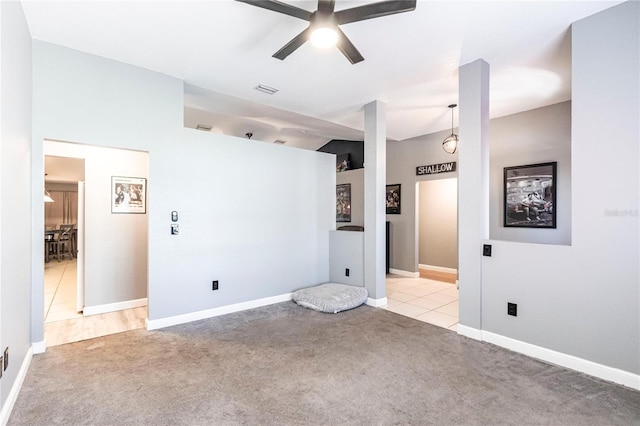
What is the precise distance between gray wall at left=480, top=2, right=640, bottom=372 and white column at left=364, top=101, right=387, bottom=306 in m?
2.01

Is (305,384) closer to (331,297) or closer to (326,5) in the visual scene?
(331,297)

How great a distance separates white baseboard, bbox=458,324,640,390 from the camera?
Answer: 93.1 inches

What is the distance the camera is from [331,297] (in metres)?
4.30

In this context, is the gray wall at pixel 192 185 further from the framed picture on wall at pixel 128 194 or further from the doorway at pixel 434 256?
the doorway at pixel 434 256

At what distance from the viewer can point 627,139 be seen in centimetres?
240

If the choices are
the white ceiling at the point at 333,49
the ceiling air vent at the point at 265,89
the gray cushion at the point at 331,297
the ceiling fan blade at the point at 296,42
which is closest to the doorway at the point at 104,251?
the white ceiling at the point at 333,49

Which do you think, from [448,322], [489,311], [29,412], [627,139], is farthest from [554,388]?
[29,412]

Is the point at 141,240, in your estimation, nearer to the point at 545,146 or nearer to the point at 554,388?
the point at 554,388

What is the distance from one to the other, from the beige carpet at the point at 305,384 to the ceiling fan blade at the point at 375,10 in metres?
2.80

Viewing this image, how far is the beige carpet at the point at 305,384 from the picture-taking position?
2.01m

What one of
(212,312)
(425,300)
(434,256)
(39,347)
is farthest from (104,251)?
(434,256)

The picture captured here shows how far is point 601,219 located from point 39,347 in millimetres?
5135

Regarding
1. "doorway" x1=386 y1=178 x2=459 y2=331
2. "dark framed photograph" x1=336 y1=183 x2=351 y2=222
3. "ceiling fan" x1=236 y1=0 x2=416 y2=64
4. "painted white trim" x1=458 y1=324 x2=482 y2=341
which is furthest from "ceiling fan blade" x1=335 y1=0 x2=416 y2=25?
"dark framed photograph" x1=336 y1=183 x2=351 y2=222

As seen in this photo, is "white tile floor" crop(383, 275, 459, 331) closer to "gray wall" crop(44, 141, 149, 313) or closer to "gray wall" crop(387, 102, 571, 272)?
"gray wall" crop(387, 102, 571, 272)
